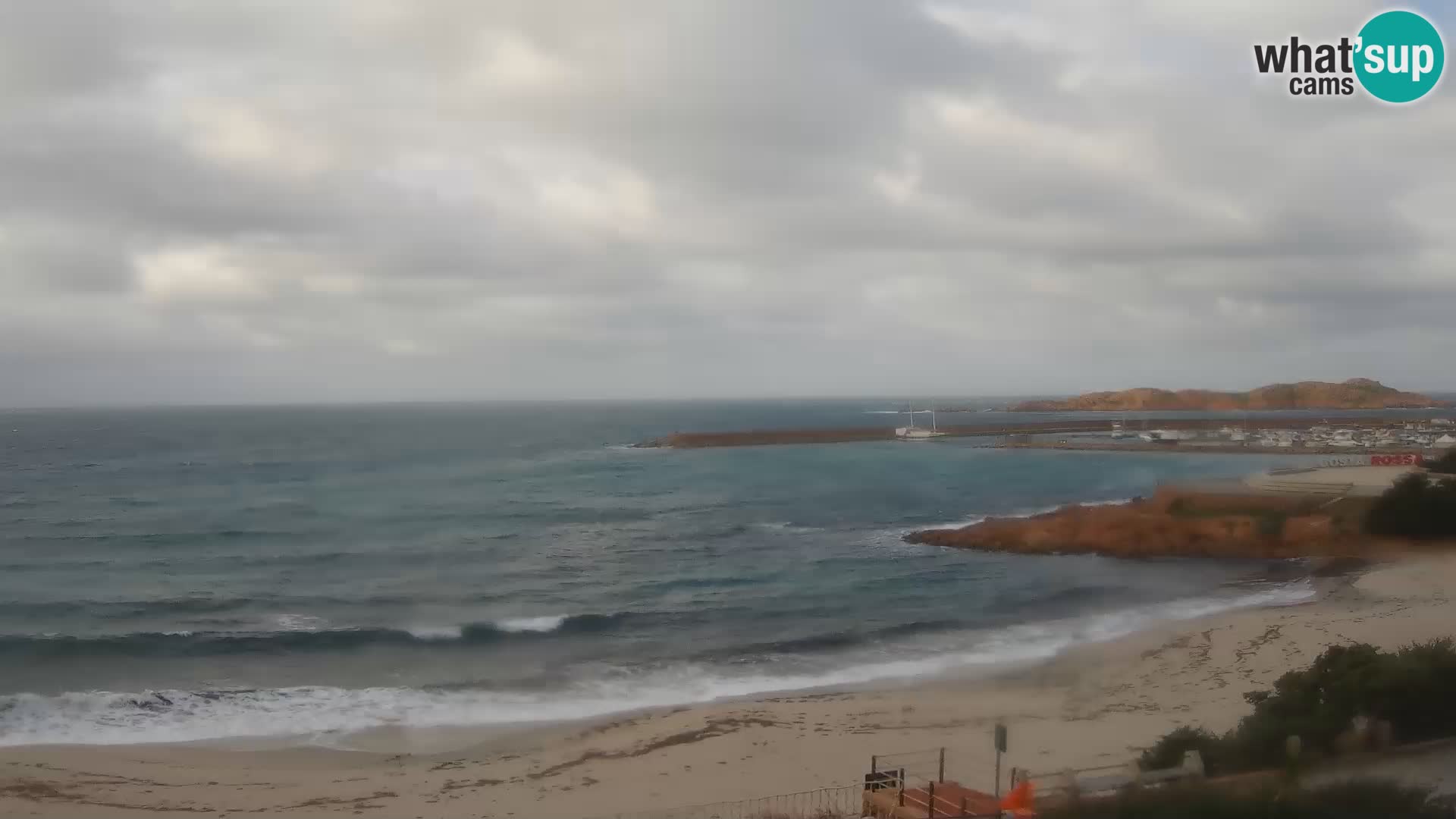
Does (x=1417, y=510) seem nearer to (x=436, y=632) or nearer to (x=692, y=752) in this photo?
(x=692, y=752)

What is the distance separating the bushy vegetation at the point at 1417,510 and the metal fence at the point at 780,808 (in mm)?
22448

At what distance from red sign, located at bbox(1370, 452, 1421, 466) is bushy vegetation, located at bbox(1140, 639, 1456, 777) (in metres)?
30.6

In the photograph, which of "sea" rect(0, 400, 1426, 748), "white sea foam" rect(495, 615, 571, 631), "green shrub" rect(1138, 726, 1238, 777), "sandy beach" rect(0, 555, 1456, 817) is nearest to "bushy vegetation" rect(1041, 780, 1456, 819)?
"green shrub" rect(1138, 726, 1238, 777)

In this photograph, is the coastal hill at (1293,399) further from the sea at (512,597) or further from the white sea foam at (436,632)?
the white sea foam at (436,632)

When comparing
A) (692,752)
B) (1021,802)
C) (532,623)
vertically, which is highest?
(1021,802)

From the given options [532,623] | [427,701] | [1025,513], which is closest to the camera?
[427,701]

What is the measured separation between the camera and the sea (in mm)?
17016

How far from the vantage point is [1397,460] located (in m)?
38.4

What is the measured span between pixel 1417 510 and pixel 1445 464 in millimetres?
5422

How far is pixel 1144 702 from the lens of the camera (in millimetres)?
15109

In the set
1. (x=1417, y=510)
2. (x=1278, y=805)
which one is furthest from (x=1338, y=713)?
(x=1417, y=510)

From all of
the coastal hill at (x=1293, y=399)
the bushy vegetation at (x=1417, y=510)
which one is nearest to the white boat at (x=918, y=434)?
the coastal hill at (x=1293, y=399)

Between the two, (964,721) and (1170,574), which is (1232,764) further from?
(1170,574)

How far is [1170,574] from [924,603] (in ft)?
29.4
